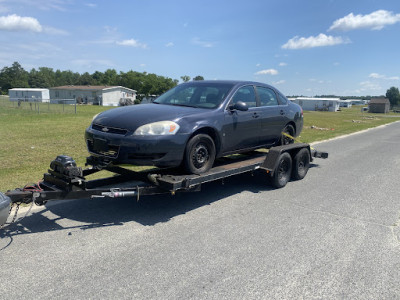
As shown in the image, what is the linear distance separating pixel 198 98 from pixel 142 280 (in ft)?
11.5

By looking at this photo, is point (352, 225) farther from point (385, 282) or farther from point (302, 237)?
point (385, 282)

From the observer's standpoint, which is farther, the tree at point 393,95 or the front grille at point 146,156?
the tree at point 393,95

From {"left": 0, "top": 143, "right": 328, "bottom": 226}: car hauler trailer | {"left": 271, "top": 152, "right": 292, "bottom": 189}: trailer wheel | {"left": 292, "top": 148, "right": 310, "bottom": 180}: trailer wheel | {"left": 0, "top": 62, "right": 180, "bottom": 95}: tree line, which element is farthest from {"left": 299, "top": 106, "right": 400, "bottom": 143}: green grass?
{"left": 0, "top": 62, "right": 180, "bottom": 95}: tree line

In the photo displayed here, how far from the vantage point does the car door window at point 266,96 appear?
6565mm

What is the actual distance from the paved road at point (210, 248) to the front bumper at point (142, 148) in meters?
0.88

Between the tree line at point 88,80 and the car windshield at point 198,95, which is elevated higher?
the tree line at point 88,80

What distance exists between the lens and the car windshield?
18.6ft

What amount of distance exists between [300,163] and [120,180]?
13.0ft

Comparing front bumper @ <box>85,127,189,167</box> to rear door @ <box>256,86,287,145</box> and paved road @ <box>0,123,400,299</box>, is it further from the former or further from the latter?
rear door @ <box>256,86,287,145</box>

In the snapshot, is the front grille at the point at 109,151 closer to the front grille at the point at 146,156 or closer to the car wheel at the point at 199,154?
the front grille at the point at 146,156

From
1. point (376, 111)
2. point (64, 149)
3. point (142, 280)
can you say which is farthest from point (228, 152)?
point (376, 111)

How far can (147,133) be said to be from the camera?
450cm

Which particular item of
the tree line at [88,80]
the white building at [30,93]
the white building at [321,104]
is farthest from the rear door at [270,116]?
the white building at [321,104]

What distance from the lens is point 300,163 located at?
23.7ft
